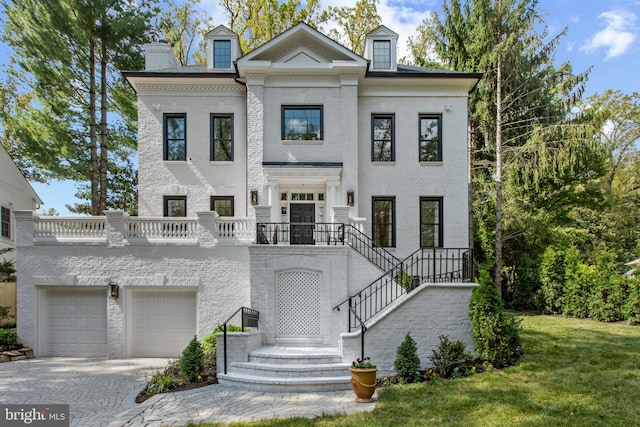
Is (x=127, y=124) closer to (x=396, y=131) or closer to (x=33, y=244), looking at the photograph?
(x=33, y=244)

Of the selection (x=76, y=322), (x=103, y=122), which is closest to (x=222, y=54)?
(x=103, y=122)

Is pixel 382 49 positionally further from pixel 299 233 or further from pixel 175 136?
pixel 175 136

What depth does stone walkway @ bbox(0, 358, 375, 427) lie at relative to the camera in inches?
310

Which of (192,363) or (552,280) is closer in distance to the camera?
(192,363)

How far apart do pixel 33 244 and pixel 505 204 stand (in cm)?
1922

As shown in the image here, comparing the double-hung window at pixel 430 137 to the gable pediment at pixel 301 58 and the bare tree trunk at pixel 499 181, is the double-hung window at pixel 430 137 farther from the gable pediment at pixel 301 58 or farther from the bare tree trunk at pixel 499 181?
the bare tree trunk at pixel 499 181

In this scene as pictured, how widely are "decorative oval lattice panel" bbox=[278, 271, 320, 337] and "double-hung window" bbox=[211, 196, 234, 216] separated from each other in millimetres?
4374

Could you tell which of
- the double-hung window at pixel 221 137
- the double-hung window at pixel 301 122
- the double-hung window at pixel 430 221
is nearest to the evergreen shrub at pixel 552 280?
the double-hung window at pixel 430 221

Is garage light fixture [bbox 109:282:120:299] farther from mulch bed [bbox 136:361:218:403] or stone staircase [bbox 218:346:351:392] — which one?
stone staircase [bbox 218:346:351:392]

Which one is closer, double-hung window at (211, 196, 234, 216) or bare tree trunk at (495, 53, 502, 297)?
double-hung window at (211, 196, 234, 216)

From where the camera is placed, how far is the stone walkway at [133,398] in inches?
310

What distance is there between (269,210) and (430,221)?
247 inches

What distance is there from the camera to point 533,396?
8.32 m

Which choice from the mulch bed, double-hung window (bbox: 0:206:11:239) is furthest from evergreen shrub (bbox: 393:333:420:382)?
double-hung window (bbox: 0:206:11:239)
